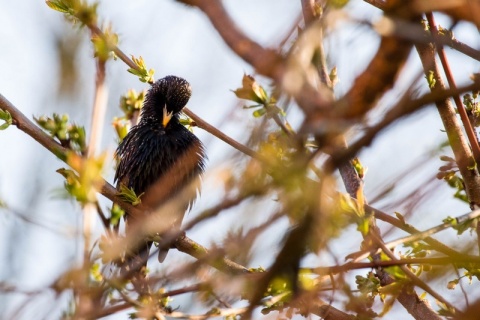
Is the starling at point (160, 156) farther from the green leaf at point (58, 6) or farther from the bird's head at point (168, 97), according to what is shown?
the green leaf at point (58, 6)

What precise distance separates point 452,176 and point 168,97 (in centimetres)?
328

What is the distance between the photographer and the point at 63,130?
314 centimetres

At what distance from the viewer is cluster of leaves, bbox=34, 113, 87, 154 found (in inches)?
106

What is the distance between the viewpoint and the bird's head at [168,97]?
6371 mm

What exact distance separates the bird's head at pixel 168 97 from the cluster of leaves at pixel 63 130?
116 inches

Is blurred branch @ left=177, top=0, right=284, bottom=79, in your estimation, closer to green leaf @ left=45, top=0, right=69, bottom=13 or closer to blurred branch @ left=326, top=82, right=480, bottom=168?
blurred branch @ left=326, top=82, right=480, bottom=168

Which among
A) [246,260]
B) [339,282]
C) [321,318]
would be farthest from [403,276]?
[246,260]

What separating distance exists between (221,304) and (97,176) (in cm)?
86

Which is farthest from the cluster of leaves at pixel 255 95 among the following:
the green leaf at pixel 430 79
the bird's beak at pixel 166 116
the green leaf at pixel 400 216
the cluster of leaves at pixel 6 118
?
the bird's beak at pixel 166 116

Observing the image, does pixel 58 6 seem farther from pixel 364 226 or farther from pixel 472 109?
pixel 472 109

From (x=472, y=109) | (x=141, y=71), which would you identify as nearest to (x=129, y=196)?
(x=141, y=71)

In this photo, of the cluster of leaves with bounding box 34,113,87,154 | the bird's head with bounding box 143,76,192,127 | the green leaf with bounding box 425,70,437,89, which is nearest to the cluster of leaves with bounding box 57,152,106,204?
the cluster of leaves with bounding box 34,113,87,154

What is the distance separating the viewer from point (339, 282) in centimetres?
252

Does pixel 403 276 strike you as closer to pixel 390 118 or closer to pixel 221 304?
pixel 221 304
